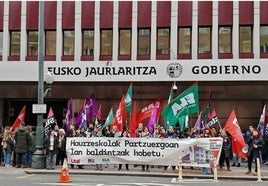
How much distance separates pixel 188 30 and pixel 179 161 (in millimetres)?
14985

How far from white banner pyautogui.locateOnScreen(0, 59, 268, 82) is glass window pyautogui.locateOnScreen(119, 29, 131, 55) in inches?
53.4

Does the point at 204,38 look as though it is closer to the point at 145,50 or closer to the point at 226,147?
the point at 145,50

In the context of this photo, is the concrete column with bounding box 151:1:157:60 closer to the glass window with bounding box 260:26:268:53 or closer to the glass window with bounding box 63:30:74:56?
the glass window with bounding box 63:30:74:56

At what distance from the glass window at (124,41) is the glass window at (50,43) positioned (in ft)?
13.5

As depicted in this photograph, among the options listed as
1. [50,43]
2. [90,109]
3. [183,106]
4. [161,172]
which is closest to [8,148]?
[161,172]

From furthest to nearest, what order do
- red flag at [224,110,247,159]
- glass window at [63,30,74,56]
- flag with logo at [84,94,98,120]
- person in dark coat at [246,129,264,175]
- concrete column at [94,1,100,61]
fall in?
glass window at [63,30,74,56], concrete column at [94,1,100,61], flag with logo at [84,94,98,120], red flag at [224,110,247,159], person in dark coat at [246,129,264,175]

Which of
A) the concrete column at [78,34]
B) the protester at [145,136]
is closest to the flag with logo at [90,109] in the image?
the concrete column at [78,34]

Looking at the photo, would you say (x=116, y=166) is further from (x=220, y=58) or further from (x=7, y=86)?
(x=7, y=86)

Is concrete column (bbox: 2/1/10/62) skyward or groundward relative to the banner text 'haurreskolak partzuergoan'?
skyward

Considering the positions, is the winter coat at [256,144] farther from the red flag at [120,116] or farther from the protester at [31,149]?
the protester at [31,149]

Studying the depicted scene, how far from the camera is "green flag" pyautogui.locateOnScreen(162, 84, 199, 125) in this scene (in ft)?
71.5

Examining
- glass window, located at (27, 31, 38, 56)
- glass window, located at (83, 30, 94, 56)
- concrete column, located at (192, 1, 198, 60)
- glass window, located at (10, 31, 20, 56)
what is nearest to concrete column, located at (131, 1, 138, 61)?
glass window, located at (83, 30, 94, 56)

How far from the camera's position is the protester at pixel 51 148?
21.8m

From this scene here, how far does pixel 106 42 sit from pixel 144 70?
3282mm
